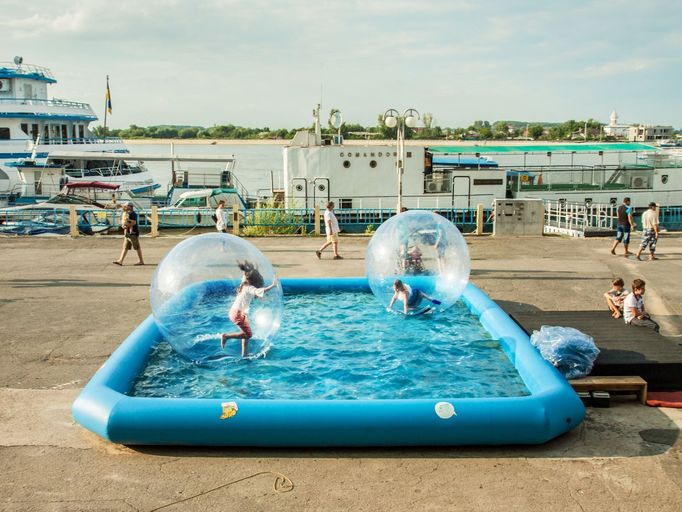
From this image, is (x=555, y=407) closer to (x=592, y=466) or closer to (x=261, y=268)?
(x=592, y=466)

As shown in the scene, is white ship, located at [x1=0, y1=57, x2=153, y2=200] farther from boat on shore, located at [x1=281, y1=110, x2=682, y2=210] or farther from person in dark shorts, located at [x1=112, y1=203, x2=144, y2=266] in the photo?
person in dark shorts, located at [x1=112, y1=203, x2=144, y2=266]

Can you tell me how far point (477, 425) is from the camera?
22.4 ft

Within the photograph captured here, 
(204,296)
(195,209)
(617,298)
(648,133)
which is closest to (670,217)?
(195,209)

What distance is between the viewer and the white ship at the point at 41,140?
121ft

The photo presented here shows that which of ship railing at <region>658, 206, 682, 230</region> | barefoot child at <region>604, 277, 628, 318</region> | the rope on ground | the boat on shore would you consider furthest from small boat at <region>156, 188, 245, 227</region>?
the rope on ground

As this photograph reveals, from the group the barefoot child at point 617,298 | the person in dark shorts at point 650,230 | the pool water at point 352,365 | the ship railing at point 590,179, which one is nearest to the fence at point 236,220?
the ship railing at point 590,179

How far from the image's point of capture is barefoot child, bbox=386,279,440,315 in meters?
11.2

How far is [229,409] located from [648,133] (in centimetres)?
16050

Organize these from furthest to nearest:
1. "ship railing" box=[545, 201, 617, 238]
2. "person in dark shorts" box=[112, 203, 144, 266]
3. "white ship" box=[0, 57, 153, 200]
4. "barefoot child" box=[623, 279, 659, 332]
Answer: "white ship" box=[0, 57, 153, 200] → "ship railing" box=[545, 201, 617, 238] → "person in dark shorts" box=[112, 203, 144, 266] → "barefoot child" box=[623, 279, 659, 332]

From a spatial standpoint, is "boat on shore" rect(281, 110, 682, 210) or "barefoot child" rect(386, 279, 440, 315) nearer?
"barefoot child" rect(386, 279, 440, 315)

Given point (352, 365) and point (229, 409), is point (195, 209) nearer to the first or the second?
point (352, 365)

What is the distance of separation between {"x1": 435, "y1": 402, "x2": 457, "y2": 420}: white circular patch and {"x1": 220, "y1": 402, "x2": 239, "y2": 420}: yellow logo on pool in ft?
6.96

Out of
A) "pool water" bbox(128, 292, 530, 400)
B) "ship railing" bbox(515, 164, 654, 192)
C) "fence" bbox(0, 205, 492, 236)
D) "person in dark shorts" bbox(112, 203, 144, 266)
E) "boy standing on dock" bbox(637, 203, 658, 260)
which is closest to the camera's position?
"pool water" bbox(128, 292, 530, 400)

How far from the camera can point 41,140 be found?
40.6 meters
